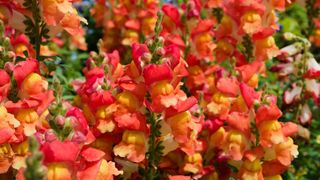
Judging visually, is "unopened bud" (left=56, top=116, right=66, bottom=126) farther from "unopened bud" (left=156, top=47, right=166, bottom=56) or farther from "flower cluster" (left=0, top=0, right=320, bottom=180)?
"unopened bud" (left=156, top=47, right=166, bottom=56)

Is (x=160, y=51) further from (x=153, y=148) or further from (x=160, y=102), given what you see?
(x=153, y=148)

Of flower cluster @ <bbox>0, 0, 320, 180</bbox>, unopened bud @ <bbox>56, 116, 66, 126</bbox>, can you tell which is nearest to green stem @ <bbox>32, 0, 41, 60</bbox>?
flower cluster @ <bbox>0, 0, 320, 180</bbox>

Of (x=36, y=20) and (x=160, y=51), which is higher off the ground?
(x=160, y=51)

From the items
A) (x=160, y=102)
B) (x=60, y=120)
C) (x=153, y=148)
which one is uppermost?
(x=60, y=120)

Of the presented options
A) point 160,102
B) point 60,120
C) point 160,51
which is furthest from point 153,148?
point 60,120

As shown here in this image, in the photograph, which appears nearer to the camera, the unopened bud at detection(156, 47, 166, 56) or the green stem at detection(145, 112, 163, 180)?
the unopened bud at detection(156, 47, 166, 56)

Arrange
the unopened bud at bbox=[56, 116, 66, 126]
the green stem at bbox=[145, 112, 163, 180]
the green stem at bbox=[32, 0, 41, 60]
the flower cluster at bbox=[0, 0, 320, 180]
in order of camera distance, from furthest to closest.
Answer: the green stem at bbox=[32, 0, 41, 60] < the green stem at bbox=[145, 112, 163, 180] < the flower cluster at bbox=[0, 0, 320, 180] < the unopened bud at bbox=[56, 116, 66, 126]

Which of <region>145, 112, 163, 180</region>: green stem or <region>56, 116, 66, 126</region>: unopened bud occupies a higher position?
<region>56, 116, 66, 126</region>: unopened bud

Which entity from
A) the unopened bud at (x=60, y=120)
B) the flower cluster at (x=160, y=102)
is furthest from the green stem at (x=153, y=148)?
the unopened bud at (x=60, y=120)

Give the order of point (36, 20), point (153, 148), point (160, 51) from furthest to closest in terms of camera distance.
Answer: point (36, 20) < point (153, 148) < point (160, 51)

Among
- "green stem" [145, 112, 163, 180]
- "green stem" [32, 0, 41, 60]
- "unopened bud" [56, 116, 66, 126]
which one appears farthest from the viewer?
"green stem" [32, 0, 41, 60]

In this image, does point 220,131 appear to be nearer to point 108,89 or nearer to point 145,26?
point 108,89

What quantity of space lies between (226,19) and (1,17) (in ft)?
3.66

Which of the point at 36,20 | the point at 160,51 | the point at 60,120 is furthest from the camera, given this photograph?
the point at 36,20
